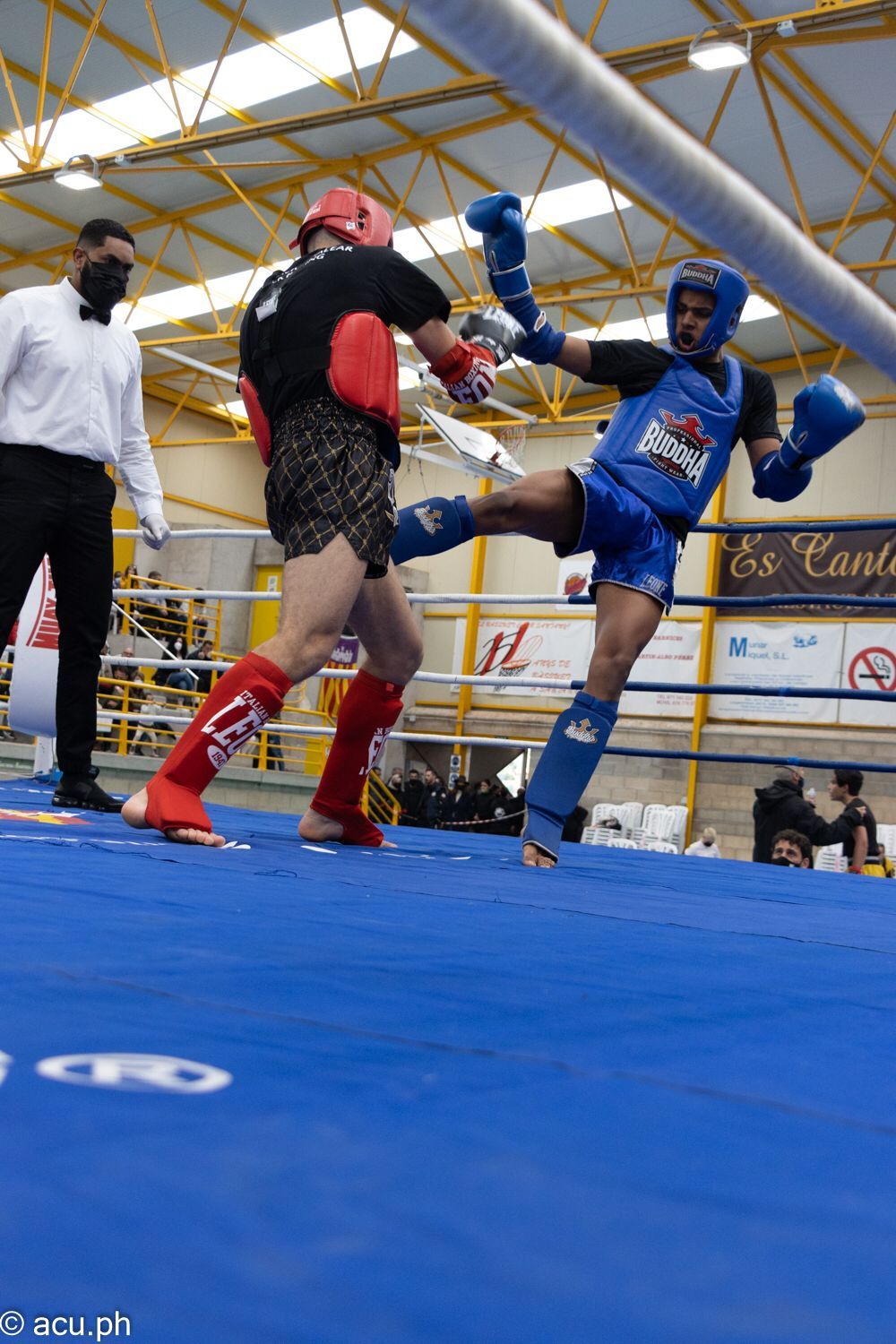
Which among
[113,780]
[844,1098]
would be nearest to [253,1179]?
[844,1098]

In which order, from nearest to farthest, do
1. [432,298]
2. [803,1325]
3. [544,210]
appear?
1. [803,1325]
2. [432,298]
3. [544,210]

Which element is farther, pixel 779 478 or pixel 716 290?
pixel 779 478

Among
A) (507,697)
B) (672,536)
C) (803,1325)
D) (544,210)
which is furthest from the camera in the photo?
(507,697)

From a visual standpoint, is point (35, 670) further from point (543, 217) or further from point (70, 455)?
point (543, 217)

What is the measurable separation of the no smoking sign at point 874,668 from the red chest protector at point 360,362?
11.4 m

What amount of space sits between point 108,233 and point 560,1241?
8.51ft

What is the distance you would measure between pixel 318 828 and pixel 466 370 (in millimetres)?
893

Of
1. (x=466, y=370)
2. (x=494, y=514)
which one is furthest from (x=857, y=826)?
(x=466, y=370)

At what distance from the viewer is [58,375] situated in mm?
2635

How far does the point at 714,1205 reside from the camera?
0.51m

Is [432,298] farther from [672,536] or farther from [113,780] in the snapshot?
[113,780]

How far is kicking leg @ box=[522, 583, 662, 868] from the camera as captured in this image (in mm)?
2441

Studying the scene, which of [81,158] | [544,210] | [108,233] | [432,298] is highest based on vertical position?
[544,210]

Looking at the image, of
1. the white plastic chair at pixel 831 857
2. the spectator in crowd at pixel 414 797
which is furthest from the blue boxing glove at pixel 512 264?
the spectator in crowd at pixel 414 797
